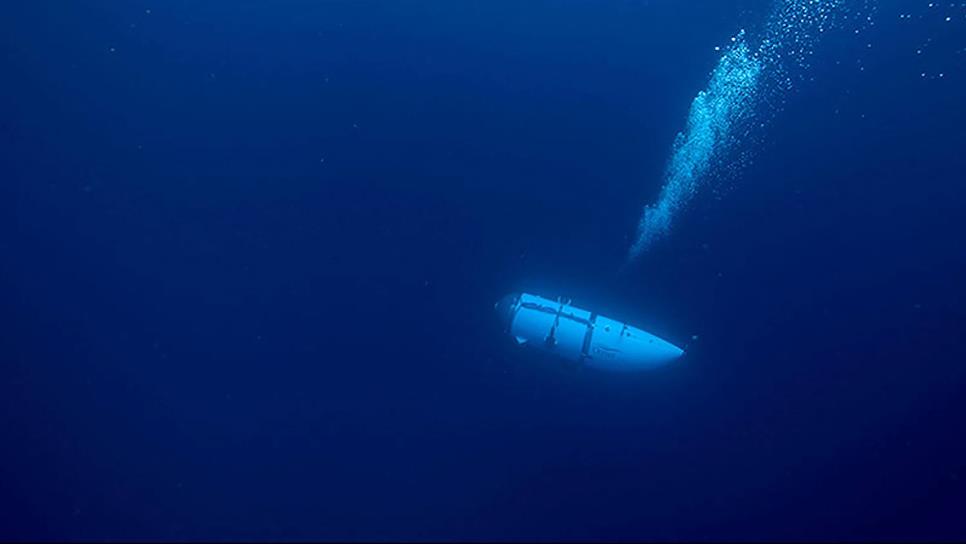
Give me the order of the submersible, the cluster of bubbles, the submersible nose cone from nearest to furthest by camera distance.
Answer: the submersible, the submersible nose cone, the cluster of bubbles

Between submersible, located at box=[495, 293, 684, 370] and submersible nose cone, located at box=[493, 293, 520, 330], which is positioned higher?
submersible nose cone, located at box=[493, 293, 520, 330]

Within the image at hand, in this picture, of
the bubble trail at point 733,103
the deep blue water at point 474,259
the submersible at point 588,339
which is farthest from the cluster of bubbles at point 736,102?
the submersible at point 588,339

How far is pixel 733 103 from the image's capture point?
11.6 meters

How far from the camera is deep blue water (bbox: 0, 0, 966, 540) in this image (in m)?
11.3

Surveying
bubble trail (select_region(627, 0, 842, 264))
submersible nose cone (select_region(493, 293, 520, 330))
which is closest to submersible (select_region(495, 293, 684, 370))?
submersible nose cone (select_region(493, 293, 520, 330))

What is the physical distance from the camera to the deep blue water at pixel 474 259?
37.1 feet

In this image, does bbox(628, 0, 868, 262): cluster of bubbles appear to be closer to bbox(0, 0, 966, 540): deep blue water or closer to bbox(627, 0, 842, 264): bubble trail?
bbox(627, 0, 842, 264): bubble trail

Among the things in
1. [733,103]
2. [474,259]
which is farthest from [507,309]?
[733,103]

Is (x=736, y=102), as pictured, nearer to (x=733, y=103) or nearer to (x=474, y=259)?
(x=733, y=103)

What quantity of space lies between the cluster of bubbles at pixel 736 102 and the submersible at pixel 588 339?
2.96 metres

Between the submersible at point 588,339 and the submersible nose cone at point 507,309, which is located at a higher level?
the submersible nose cone at point 507,309

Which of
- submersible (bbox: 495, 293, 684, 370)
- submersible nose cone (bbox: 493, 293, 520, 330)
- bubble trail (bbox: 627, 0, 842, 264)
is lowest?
submersible (bbox: 495, 293, 684, 370)

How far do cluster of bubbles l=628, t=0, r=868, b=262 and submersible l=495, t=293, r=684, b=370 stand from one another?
116 inches

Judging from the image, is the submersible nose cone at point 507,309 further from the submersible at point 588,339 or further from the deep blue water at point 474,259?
the deep blue water at point 474,259
